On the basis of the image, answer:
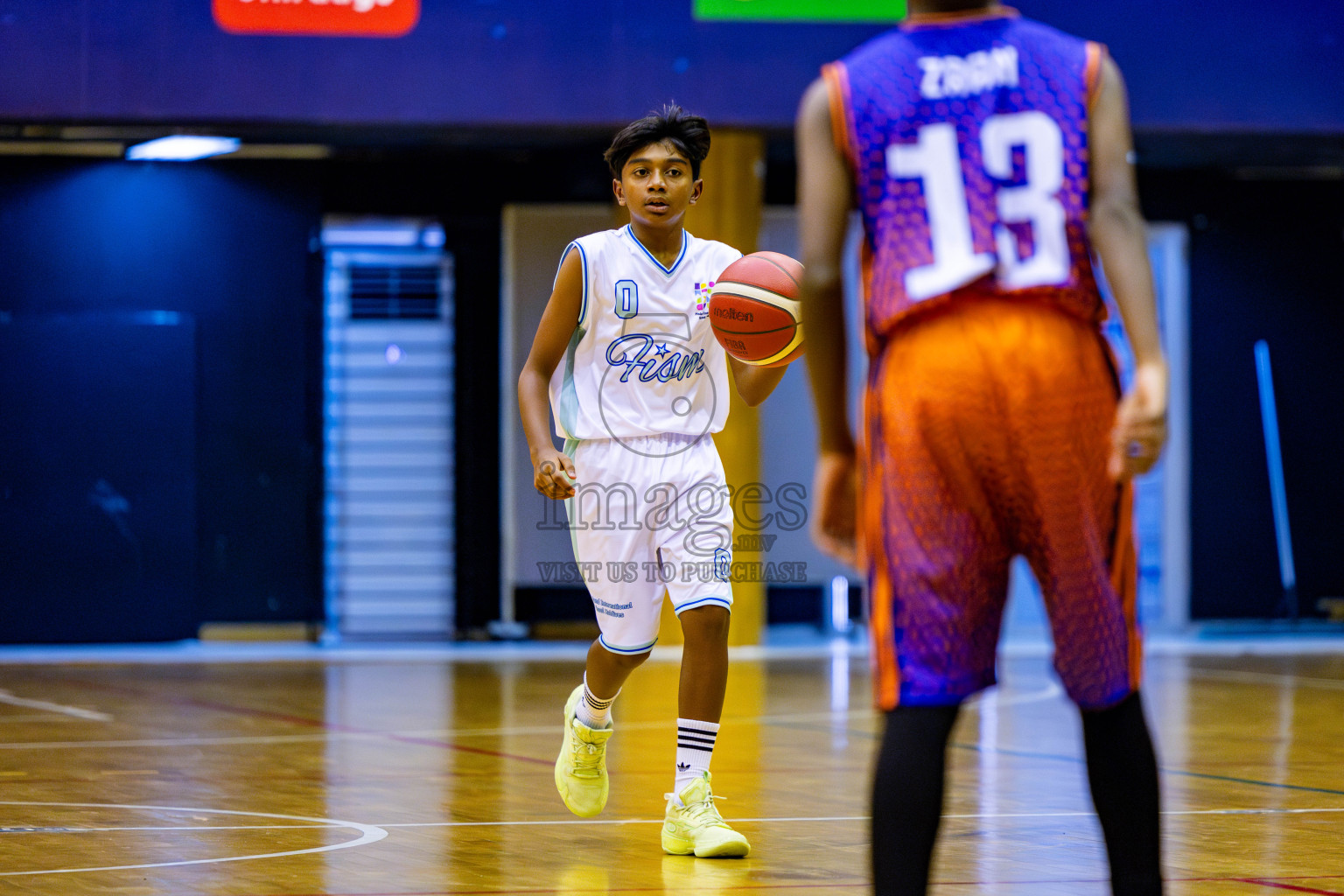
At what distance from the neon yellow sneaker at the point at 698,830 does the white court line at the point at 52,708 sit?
155 inches

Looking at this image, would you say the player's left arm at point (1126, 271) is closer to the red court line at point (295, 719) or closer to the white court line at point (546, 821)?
the white court line at point (546, 821)

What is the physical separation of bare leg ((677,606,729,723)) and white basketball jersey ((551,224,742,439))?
0.46 meters

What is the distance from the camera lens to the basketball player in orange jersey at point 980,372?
7.22 feet

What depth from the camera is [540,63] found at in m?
10.0

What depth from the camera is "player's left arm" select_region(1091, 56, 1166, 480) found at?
6.93 feet

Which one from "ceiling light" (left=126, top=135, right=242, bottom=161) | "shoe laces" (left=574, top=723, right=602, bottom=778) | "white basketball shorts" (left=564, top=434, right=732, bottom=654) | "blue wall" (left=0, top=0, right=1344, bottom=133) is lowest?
"shoe laces" (left=574, top=723, right=602, bottom=778)

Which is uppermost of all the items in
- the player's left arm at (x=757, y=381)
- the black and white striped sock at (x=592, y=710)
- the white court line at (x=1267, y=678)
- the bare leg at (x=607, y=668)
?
the player's left arm at (x=757, y=381)

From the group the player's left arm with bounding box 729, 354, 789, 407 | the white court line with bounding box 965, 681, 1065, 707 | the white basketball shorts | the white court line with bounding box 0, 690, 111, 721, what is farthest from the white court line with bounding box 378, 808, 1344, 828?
the white court line with bounding box 0, 690, 111, 721

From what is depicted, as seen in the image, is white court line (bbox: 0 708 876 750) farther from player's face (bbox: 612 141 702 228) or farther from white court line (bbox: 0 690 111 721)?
player's face (bbox: 612 141 702 228)

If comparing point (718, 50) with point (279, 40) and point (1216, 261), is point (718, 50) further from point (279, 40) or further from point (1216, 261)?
point (1216, 261)

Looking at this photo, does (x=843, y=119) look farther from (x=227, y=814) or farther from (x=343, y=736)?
(x=343, y=736)

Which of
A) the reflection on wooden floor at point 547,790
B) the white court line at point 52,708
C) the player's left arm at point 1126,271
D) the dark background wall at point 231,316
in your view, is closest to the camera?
the player's left arm at point 1126,271

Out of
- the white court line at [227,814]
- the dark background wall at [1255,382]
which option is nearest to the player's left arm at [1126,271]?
the white court line at [227,814]

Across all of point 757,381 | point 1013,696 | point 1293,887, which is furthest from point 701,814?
point 1013,696
